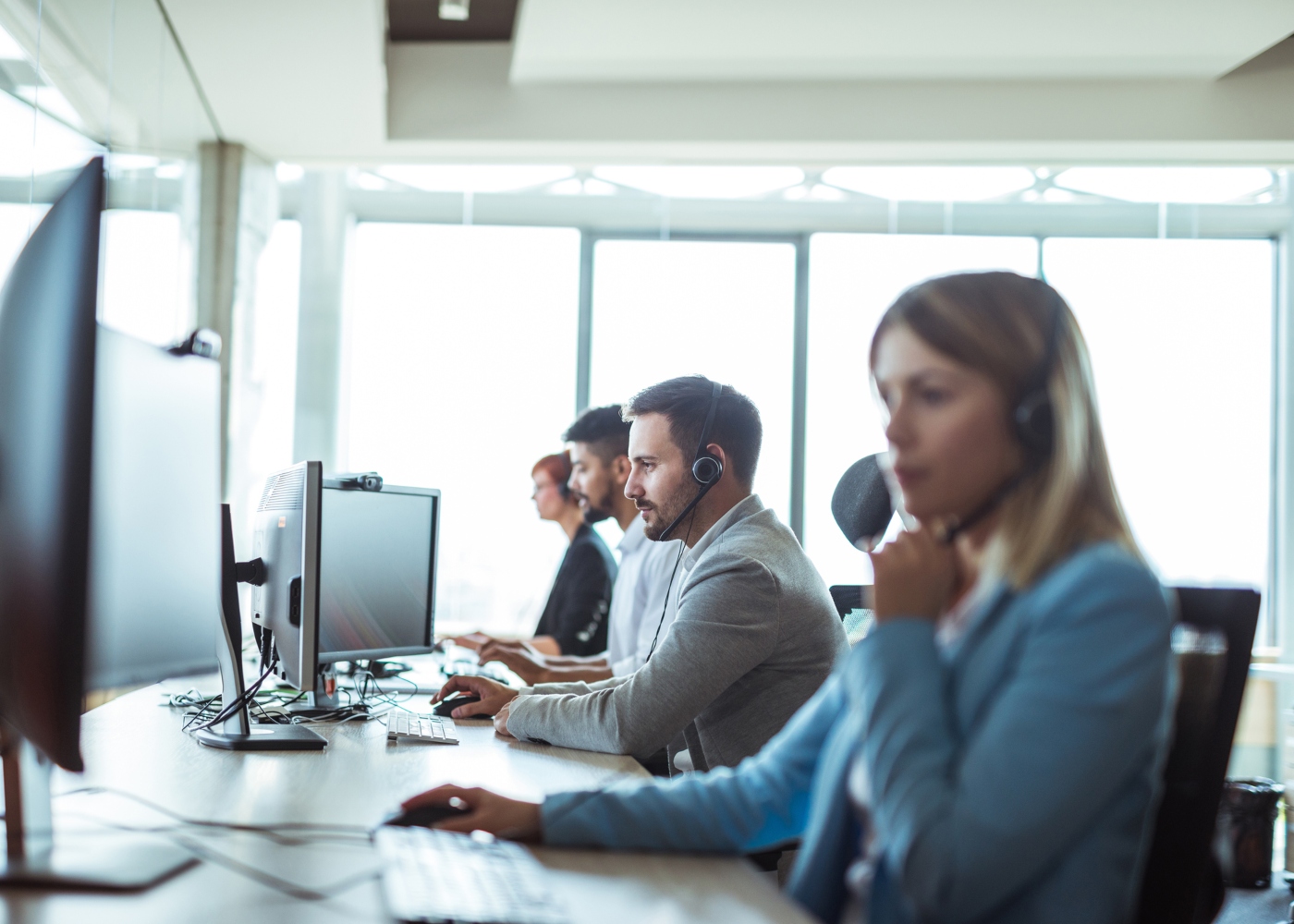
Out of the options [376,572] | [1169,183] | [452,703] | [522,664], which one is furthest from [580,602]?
[1169,183]

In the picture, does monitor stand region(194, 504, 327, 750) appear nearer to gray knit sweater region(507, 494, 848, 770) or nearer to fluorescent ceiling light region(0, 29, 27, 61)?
gray knit sweater region(507, 494, 848, 770)

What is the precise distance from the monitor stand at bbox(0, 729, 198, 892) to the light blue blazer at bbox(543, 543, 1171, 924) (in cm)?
65

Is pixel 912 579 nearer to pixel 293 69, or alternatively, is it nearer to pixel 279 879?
pixel 279 879

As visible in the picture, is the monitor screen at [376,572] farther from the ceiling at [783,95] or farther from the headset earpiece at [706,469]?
the ceiling at [783,95]

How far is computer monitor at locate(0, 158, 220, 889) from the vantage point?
2.61 ft

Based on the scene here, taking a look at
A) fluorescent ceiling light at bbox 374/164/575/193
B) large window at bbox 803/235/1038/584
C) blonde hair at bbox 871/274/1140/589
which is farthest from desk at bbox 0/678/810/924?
fluorescent ceiling light at bbox 374/164/575/193

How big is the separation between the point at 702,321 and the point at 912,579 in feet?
13.0

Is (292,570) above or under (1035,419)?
under

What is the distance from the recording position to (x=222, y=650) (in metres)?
1.70

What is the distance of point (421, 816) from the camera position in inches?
43.2

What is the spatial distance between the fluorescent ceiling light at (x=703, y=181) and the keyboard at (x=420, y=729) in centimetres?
340

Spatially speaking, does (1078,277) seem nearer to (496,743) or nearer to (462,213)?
(462,213)

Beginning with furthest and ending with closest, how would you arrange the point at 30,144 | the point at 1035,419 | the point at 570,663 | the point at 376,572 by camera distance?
the point at 570,663 < the point at 376,572 < the point at 30,144 < the point at 1035,419

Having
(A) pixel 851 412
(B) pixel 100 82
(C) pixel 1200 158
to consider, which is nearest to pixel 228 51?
(B) pixel 100 82
